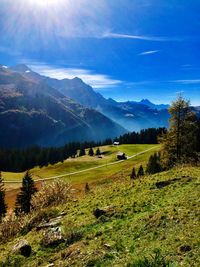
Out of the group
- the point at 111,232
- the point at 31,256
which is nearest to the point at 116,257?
the point at 111,232

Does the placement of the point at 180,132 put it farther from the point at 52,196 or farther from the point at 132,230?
the point at 132,230

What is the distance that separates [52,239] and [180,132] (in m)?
40.4

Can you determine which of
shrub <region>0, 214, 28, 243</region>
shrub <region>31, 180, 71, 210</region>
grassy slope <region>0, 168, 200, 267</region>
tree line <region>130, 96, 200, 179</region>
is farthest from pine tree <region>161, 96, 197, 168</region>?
shrub <region>0, 214, 28, 243</region>

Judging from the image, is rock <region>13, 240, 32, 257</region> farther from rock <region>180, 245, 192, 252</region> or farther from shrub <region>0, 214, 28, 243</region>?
rock <region>180, 245, 192, 252</region>

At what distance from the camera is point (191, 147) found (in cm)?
5634

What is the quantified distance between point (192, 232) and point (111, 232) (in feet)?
A: 15.4

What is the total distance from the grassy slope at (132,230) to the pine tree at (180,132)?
99.1 ft

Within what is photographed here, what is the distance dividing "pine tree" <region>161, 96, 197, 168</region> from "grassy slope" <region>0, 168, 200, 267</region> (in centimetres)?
3021

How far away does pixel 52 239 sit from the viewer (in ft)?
60.1

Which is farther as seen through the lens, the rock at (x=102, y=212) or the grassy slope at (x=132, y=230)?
the rock at (x=102, y=212)

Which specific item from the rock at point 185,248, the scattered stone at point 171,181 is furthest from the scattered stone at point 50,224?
the rock at point 185,248

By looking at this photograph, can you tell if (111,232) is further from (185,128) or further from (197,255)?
(185,128)

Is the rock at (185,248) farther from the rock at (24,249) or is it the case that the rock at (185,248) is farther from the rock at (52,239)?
the rock at (24,249)

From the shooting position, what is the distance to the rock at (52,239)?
18.2 metres
